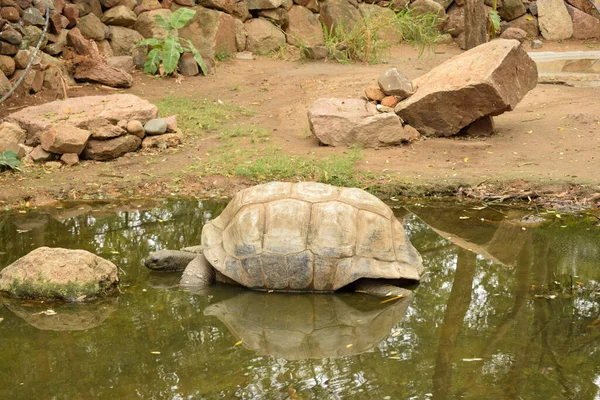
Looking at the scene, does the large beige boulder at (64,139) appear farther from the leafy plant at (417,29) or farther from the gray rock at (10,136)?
the leafy plant at (417,29)

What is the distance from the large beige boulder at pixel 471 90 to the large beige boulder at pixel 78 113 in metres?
3.27

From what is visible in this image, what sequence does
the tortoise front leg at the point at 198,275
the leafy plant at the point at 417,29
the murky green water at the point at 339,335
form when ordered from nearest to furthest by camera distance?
the murky green water at the point at 339,335, the tortoise front leg at the point at 198,275, the leafy plant at the point at 417,29

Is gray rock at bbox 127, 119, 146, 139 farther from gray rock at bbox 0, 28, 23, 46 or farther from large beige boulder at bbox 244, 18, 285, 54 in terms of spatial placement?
large beige boulder at bbox 244, 18, 285, 54

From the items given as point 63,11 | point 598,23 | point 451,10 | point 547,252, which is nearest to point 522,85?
point 547,252

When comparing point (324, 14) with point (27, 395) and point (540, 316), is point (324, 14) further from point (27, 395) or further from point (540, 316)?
point (27, 395)

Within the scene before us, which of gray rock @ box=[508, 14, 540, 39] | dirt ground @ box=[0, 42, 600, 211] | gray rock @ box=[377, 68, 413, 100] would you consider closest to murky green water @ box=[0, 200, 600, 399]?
dirt ground @ box=[0, 42, 600, 211]

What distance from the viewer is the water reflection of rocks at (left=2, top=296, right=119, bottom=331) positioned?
16.7ft

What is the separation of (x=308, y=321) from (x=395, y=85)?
558cm

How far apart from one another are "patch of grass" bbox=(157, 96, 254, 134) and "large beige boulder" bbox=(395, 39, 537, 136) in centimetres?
251

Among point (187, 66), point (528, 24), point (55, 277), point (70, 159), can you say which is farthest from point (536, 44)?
point (55, 277)

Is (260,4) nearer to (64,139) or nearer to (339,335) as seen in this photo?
(64,139)

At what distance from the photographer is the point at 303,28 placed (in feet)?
53.4

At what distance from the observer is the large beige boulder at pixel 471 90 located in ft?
30.2

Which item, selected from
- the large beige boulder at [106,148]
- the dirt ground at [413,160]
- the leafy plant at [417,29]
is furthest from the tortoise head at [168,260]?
the leafy plant at [417,29]
